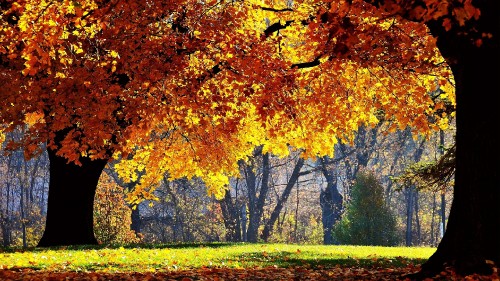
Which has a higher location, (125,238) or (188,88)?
(188,88)

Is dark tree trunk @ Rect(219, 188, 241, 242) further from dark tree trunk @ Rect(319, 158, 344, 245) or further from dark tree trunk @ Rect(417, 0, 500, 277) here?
dark tree trunk @ Rect(417, 0, 500, 277)

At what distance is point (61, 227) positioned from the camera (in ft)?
58.4

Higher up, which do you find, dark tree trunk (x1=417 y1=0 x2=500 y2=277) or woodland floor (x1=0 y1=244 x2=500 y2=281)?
dark tree trunk (x1=417 y1=0 x2=500 y2=277)

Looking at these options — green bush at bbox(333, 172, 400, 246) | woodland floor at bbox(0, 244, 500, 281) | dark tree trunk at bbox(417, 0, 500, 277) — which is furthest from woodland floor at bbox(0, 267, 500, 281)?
green bush at bbox(333, 172, 400, 246)

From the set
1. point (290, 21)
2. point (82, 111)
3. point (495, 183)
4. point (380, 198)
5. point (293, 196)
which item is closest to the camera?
point (495, 183)

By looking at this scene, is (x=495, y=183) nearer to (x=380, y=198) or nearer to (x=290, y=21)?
(x=290, y=21)

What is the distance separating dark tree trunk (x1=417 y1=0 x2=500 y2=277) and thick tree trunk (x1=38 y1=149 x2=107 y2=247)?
1133cm

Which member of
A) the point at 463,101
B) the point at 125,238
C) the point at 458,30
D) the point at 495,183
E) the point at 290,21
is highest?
the point at 290,21

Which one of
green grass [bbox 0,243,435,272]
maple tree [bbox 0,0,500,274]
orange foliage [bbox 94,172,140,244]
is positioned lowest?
green grass [bbox 0,243,435,272]

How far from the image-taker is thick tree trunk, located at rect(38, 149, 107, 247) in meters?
17.7

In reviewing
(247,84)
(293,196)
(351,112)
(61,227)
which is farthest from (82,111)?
(293,196)

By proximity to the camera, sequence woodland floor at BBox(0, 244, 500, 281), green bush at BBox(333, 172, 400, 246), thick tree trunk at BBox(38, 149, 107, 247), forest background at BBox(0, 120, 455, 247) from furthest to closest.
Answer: forest background at BBox(0, 120, 455, 247) → green bush at BBox(333, 172, 400, 246) → thick tree trunk at BBox(38, 149, 107, 247) → woodland floor at BBox(0, 244, 500, 281)

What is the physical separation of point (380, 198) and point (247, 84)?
1489 cm

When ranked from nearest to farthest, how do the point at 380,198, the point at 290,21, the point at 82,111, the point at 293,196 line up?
the point at 82,111
the point at 290,21
the point at 380,198
the point at 293,196
